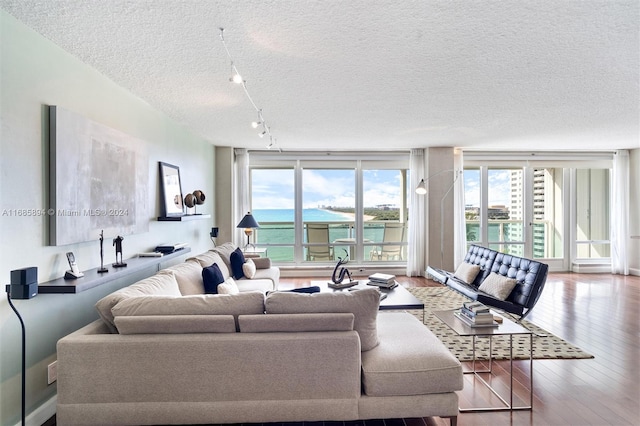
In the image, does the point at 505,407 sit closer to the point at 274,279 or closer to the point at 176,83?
the point at 274,279

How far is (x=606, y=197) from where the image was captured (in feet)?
23.5

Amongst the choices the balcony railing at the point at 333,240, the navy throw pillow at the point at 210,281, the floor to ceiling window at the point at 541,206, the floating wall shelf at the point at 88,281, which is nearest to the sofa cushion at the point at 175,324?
the floating wall shelf at the point at 88,281

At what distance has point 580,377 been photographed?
2.79 metres

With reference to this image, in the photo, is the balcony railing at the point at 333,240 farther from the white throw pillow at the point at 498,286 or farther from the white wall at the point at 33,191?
the white wall at the point at 33,191

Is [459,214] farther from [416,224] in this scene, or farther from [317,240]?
[317,240]

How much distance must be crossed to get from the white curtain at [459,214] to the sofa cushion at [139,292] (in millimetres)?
5310

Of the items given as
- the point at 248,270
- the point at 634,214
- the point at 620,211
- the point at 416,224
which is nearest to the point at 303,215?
the point at 416,224

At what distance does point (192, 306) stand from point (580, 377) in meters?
3.07

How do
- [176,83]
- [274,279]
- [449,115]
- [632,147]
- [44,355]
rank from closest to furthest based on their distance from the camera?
1. [44,355]
2. [176,83]
3. [449,115]
4. [274,279]
5. [632,147]

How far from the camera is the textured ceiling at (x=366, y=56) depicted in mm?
1979

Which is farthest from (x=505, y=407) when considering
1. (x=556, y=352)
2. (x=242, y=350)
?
(x=242, y=350)

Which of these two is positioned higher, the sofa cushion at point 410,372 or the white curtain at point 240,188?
the white curtain at point 240,188

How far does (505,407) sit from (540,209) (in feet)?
19.3

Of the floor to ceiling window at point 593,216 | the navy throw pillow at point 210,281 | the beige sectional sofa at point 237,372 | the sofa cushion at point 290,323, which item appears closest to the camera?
the beige sectional sofa at point 237,372
